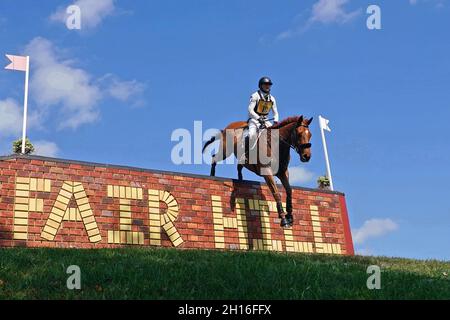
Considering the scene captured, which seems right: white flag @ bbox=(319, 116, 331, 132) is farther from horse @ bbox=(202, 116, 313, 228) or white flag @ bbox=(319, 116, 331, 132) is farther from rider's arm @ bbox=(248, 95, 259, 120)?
rider's arm @ bbox=(248, 95, 259, 120)

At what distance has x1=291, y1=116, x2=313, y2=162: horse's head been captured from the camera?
14.1m

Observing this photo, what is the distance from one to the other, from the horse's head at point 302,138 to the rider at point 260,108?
1.14 metres

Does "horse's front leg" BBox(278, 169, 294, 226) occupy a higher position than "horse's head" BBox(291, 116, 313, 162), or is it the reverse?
"horse's head" BBox(291, 116, 313, 162)

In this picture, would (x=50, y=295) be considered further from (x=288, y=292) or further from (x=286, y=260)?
(x=286, y=260)

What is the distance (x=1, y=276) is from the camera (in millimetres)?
8844

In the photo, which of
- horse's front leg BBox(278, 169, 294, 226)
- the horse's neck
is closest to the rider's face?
the horse's neck

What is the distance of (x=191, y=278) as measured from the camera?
29.3ft

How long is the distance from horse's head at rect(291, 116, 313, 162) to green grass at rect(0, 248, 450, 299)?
143 inches

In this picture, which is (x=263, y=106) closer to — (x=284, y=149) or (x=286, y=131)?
(x=286, y=131)

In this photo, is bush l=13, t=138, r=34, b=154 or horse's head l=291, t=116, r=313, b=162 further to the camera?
bush l=13, t=138, r=34, b=154

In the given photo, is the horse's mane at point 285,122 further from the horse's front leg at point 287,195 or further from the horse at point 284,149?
the horse's front leg at point 287,195

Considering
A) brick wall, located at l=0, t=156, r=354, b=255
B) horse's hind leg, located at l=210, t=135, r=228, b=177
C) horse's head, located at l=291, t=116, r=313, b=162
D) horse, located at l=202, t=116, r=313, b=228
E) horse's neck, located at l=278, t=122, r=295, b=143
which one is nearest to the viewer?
brick wall, located at l=0, t=156, r=354, b=255

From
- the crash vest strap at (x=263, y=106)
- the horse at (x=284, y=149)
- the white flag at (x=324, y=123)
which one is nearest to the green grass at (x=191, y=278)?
the horse at (x=284, y=149)
